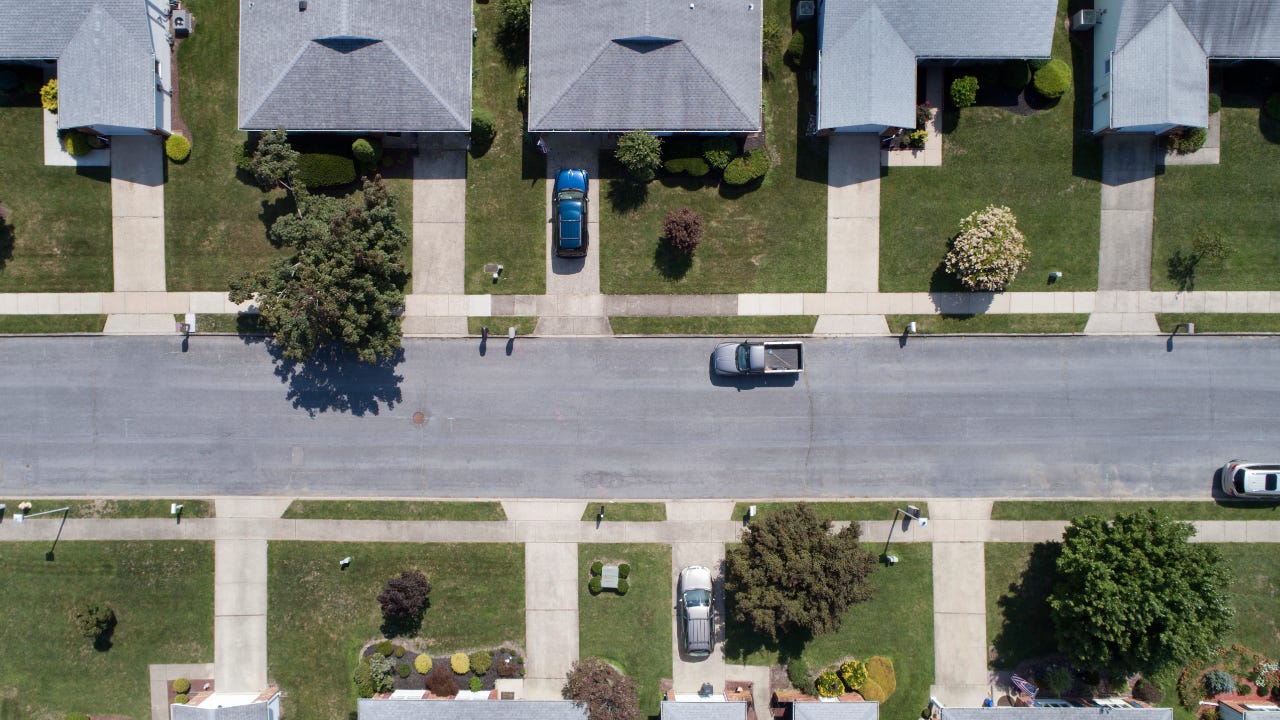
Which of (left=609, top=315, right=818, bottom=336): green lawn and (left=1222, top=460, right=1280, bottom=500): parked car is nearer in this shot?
(left=1222, top=460, right=1280, bottom=500): parked car

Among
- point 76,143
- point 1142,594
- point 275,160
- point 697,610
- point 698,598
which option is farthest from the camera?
point 76,143

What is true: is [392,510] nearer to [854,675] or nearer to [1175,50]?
[854,675]

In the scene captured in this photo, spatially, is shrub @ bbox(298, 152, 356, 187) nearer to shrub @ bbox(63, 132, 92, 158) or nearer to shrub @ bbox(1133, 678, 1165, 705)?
shrub @ bbox(63, 132, 92, 158)

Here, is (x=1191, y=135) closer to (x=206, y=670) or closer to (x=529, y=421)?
(x=529, y=421)

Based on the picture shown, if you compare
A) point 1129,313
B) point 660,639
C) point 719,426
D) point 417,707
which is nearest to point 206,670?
point 417,707

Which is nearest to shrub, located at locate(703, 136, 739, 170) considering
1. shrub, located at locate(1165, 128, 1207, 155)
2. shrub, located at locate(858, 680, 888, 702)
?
shrub, located at locate(1165, 128, 1207, 155)

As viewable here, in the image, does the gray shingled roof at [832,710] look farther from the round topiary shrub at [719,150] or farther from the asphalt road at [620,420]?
the round topiary shrub at [719,150]

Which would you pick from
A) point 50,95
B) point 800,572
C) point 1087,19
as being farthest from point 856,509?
point 50,95
